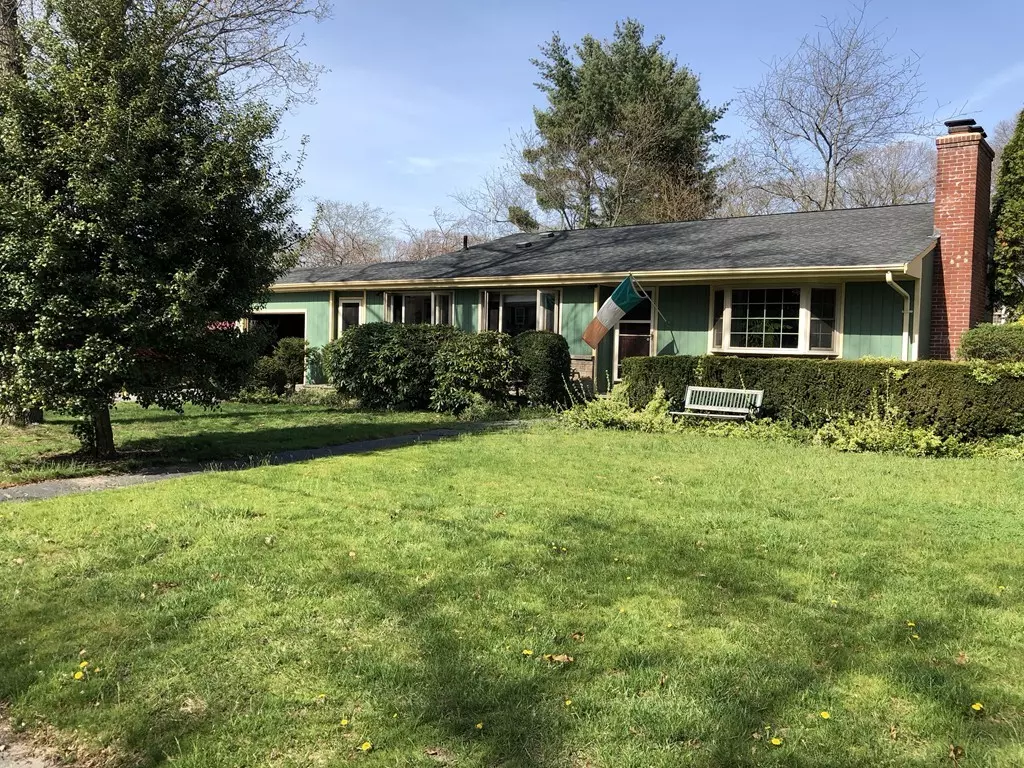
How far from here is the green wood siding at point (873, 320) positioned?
11.8m

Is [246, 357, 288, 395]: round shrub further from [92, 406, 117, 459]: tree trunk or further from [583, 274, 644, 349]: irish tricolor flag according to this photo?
[92, 406, 117, 459]: tree trunk

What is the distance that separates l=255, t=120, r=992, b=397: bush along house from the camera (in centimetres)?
1195

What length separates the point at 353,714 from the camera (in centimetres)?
280

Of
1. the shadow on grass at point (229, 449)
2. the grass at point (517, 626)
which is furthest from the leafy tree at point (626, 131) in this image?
the grass at point (517, 626)

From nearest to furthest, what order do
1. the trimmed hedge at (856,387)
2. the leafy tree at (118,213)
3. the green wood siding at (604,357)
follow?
the leafy tree at (118,213) → the trimmed hedge at (856,387) → the green wood siding at (604,357)

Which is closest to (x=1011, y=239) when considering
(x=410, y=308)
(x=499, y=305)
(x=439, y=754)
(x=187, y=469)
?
(x=499, y=305)

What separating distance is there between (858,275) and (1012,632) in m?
8.94

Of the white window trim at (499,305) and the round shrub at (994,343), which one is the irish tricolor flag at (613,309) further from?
the round shrub at (994,343)

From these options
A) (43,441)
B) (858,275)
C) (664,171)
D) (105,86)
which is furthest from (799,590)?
(664,171)

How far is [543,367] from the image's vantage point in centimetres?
1344

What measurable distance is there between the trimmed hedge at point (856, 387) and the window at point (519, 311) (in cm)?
333

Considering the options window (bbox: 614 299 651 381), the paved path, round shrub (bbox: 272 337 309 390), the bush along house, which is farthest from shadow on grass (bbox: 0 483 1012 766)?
round shrub (bbox: 272 337 309 390)

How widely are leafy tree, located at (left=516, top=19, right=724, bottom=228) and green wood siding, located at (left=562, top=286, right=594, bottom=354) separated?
1602 centimetres

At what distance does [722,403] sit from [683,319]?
2906 mm
